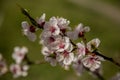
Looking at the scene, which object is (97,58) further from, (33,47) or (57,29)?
(33,47)

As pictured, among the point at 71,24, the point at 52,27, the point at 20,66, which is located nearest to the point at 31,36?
the point at 52,27

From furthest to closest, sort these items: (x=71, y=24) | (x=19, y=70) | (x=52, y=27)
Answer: (x=71, y=24) → (x=19, y=70) → (x=52, y=27)

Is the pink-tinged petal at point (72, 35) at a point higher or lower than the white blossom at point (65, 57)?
higher

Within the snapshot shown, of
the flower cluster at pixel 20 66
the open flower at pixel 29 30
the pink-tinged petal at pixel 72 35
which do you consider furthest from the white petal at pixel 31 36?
the flower cluster at pixel 20 66

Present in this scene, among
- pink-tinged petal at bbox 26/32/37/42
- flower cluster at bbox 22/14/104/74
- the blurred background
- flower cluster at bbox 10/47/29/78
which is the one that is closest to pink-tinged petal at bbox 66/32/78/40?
flower cluster at bbox 22/14/104/74

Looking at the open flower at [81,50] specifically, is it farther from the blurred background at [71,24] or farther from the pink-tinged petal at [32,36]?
the blurred background at [71,24]

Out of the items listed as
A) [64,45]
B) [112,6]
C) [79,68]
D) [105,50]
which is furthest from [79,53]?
[112,6]

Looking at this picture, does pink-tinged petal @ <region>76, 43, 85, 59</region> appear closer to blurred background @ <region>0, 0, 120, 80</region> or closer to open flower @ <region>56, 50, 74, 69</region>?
open flower @ <region>56, 50, 74, 69</region>

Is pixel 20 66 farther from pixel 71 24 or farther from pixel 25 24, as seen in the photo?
pixel 71 24

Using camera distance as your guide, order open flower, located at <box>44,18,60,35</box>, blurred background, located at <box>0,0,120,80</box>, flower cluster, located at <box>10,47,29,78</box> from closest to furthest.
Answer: open flower, located at <box>44,18,60,35</box> → flower cluster, located at <box>10,47,29,78</box> → blurred background, located at <box>0,0,120,80</box>
